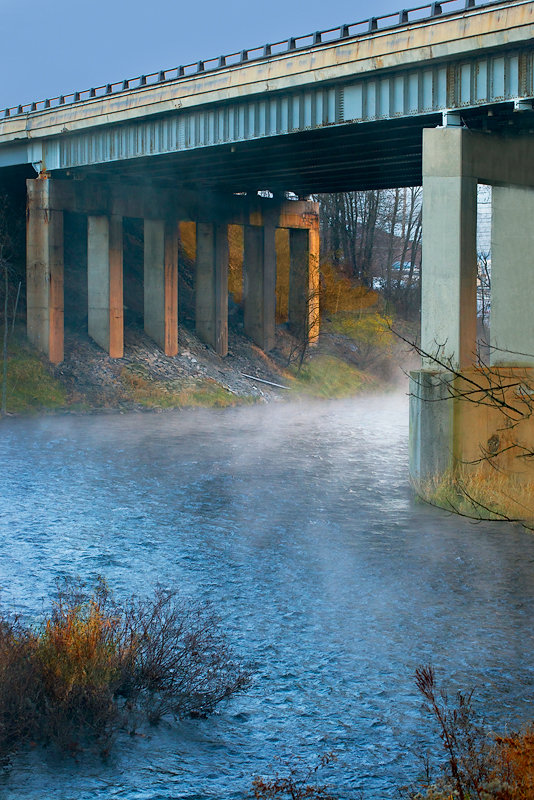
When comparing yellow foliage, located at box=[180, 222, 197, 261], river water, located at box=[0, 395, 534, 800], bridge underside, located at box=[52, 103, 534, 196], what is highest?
bridge underside, located at box=[52, 103, 534, 196]

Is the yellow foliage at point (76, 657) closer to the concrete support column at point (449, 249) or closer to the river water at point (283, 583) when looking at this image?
the river water at point (283, 583)

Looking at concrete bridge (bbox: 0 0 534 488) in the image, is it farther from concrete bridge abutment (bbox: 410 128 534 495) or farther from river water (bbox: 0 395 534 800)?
river water (bbox: 0 395 534 800)

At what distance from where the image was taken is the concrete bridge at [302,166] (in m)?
19.4

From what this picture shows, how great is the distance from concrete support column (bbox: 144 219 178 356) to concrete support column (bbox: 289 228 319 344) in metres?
7.67

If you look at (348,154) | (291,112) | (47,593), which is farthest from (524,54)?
(47,593)

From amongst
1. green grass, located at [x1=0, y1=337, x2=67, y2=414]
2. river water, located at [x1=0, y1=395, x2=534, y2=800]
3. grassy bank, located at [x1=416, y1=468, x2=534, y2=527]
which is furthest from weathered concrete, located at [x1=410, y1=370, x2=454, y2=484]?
green grass, located at [x1=0, y1=337, x2=67, y2=414]

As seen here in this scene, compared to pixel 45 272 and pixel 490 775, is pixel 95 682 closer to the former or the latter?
pixel 490 775

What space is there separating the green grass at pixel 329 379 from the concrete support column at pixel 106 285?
8.50m

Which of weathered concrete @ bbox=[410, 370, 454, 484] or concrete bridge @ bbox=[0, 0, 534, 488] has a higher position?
concrete bridge @ bbox=[0, 0, 534, 488]

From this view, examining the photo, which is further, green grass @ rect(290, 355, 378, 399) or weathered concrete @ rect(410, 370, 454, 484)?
green grass @ rect(290, 355, 378, 399)

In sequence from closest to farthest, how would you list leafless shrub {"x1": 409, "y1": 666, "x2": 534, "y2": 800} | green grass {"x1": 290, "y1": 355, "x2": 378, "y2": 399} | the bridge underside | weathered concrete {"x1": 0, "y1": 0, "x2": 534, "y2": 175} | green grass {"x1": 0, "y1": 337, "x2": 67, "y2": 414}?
leafless shrub {"x1": 409, "y1": 666, "x2": 534, "y2": 800} < weathered concrete {"x1": 0, "y1": 0, "x2": 534, "y2": 175} < the bridge underside < green grass {"x1": 0, "y1": 337, "x2": 67, "y2": 414} < green grass {"x1": 290, "y1": 355, "x2": 378, "y2": 399}

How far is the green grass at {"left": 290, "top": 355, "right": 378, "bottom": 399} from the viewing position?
142 feet

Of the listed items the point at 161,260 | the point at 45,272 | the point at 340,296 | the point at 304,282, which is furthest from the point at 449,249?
the point at 340,296

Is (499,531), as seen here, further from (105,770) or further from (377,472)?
(105,770)
